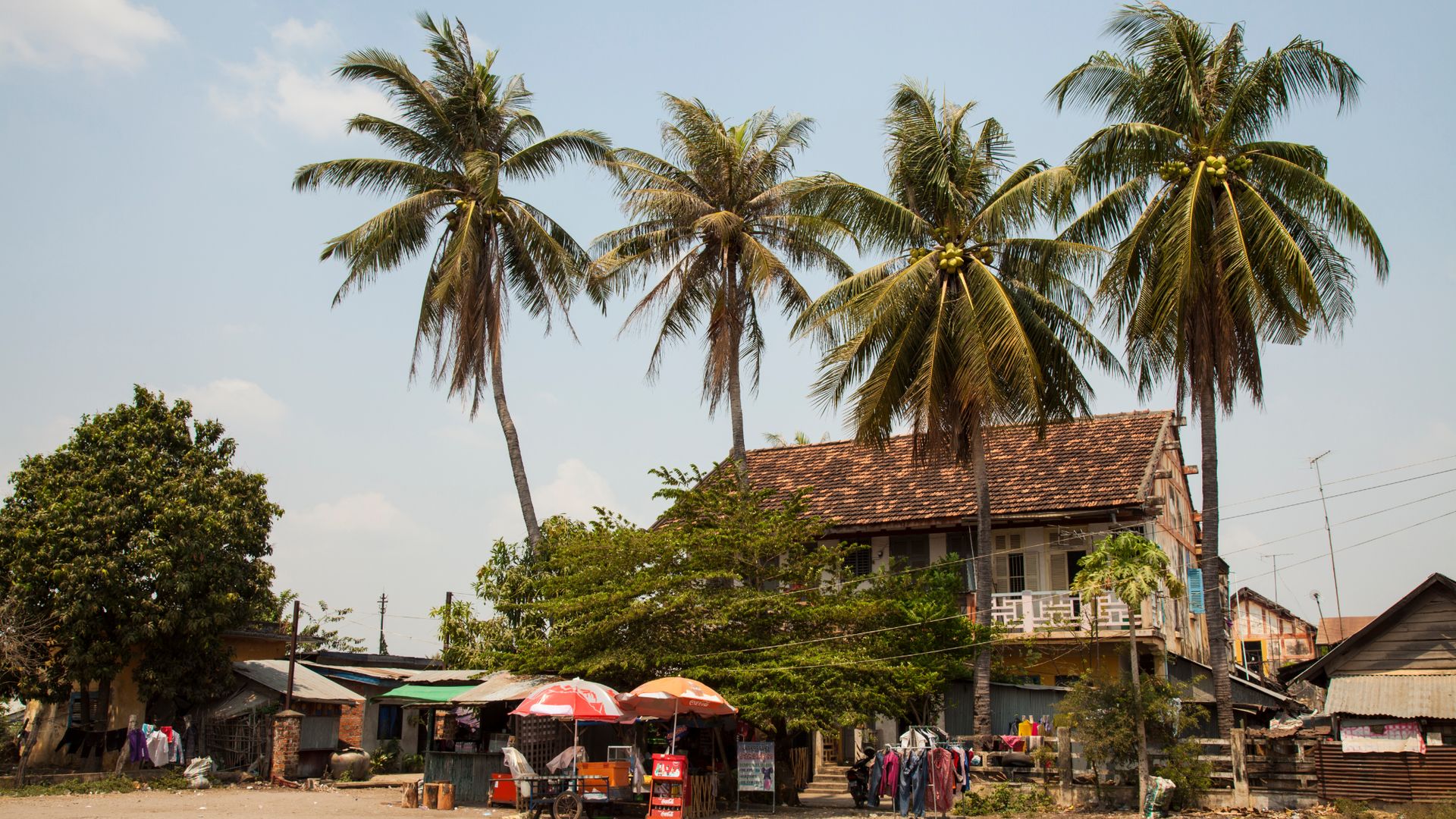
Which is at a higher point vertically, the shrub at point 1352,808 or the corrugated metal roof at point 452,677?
the corrugated metal roof at point 452,677

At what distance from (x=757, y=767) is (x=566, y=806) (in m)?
3.31

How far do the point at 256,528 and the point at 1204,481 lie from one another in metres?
20.9

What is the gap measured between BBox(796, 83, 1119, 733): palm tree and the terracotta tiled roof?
2049mm

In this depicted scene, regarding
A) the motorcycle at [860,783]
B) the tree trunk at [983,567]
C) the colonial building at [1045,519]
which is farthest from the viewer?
the colonial building at [1045,519]

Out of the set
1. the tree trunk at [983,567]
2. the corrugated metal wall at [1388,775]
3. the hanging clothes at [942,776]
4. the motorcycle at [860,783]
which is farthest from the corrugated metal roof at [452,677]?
the corrugated metal wall at [1388,775]

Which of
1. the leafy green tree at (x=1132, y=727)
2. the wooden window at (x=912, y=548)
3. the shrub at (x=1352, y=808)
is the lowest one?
the shrub at (x=1352, y=808)

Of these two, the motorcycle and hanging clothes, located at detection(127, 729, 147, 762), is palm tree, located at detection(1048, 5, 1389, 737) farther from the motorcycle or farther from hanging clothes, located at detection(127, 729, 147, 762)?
hanging clothes, located at detection(127, 729, 147, 762)

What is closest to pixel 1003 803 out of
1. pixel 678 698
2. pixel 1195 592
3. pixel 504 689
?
pixel 678 698

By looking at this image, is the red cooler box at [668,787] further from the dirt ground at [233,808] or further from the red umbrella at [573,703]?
the dirt ground at [233,808]

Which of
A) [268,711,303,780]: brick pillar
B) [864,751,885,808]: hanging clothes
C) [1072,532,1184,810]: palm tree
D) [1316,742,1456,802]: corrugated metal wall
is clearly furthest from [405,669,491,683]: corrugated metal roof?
[1316,742,1456,802]: corrugated metal wall

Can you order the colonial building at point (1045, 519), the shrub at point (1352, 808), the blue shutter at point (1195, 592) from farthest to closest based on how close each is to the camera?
the blue shutter at point (1195, 592) < the colonial building at point (1045, 519) < the shrub at point (1352, 808)

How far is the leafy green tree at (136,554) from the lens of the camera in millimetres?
24234

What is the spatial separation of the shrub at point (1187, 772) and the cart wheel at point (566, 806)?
8909mm

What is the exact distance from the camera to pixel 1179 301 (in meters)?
19.1
